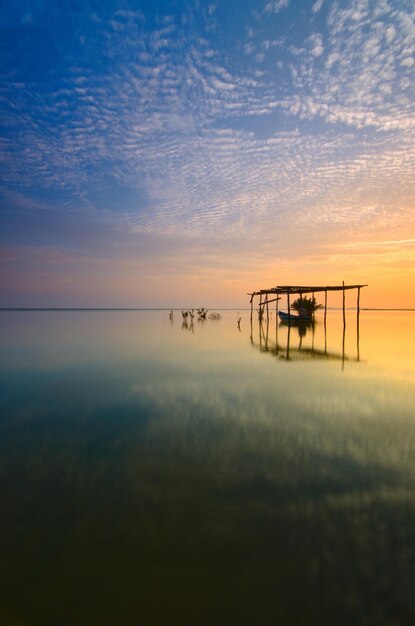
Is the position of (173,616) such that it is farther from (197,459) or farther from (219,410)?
(219,410)

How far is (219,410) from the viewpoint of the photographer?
9227 mm

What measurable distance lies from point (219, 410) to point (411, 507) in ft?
17.2

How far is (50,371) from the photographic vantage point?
14992 mm

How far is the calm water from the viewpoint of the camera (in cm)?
312

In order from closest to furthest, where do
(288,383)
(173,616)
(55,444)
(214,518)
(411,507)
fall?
(173,616)
(214,518)
(411,507)
(55,444)
(288,383)

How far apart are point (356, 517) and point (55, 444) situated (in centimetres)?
567

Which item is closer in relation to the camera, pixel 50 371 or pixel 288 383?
pixel 288 383

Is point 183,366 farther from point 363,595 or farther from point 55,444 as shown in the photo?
point 363,595

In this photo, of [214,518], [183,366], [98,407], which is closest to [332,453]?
[214,518]

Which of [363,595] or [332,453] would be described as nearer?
[363,595]

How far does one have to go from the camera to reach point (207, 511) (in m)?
4.46

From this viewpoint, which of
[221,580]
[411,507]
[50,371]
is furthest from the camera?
[50,371]

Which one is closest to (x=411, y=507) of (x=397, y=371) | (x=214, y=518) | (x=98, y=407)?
(x=214, y=518)

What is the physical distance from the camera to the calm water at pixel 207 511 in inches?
123
